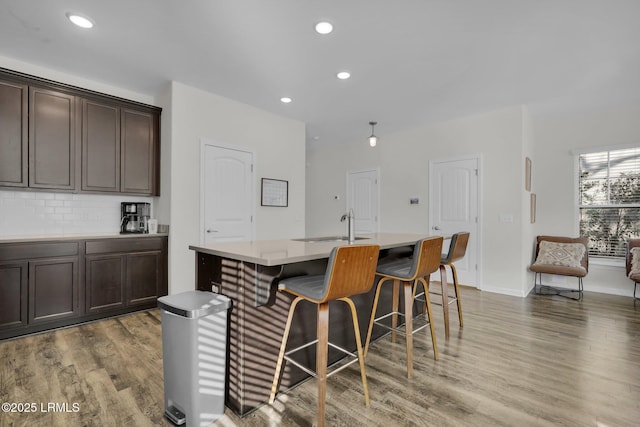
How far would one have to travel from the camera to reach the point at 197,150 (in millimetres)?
3875

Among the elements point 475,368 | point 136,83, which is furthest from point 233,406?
point 136,83

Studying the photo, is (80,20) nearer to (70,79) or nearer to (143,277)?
(70,79)

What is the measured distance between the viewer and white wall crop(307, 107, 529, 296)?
177 inches

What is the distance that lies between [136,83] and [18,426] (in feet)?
11.2

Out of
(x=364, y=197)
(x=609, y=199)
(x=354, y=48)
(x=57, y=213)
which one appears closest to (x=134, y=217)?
(x=57, y=213)

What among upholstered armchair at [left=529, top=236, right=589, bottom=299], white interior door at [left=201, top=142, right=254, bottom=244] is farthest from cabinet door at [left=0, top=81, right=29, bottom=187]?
upholstered armchair at [left=529, top=236, right=589, bottom=299]

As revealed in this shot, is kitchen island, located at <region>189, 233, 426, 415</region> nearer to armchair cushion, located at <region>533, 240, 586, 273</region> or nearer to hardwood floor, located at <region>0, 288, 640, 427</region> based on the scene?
hardwood floor, located at <region>0, 288, 640, 427</region>

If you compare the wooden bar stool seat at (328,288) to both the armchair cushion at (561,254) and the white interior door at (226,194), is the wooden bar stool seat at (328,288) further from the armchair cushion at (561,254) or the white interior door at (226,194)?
the armchair cushion at (561,254)

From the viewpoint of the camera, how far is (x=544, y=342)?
2.81 meters

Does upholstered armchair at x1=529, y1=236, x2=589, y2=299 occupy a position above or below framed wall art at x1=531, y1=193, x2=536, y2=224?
below

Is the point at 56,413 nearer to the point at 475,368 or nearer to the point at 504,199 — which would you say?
the point at 475,368

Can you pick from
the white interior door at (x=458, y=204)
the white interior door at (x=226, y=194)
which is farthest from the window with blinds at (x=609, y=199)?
the white interior door at (x=226, y=194)

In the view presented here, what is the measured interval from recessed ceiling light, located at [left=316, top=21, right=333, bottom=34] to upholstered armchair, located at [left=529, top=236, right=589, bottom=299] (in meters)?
4.29

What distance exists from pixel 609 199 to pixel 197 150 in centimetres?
593
